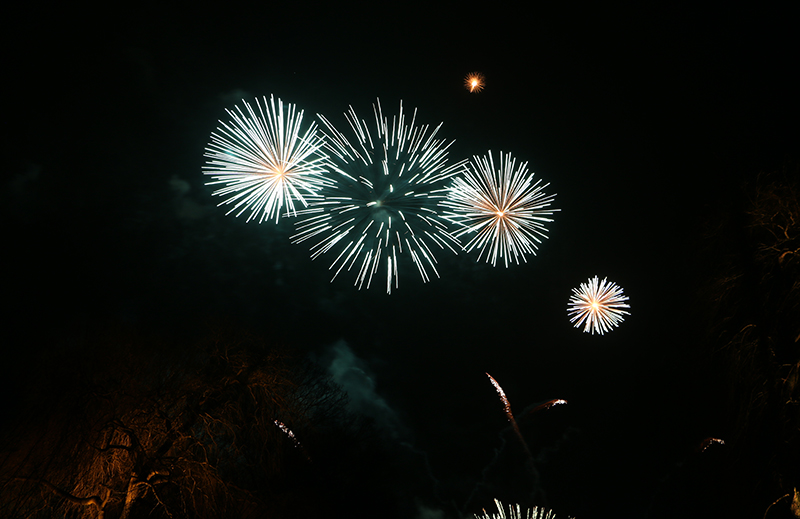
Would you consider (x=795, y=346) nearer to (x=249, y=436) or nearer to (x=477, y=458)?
(x=249, y=436)

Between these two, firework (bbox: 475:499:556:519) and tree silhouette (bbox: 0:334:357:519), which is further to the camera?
firework (bbox: 475:499:556:519)

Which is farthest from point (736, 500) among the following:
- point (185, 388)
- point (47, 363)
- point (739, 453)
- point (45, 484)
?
point (47, 363)

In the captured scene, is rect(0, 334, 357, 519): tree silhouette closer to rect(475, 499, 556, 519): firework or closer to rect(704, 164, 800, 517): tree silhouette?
rect(475, 499, 556, 519): firework

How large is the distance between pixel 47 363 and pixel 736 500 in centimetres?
1442

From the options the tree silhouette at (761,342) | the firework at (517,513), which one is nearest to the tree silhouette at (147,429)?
the firework at (517,513)

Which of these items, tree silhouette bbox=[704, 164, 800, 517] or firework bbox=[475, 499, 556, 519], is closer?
tree silhouette bbox=[704, 164, 800, 517]

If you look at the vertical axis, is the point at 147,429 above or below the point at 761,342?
below

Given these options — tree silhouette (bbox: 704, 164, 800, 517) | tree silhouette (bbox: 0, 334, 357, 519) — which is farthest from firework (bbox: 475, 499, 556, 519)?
tree silhouette (bbox: 0, 334, 357, 519)

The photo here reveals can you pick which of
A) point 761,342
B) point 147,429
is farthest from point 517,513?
point 147,429

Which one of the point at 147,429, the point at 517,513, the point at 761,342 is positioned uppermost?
the point at 517,513

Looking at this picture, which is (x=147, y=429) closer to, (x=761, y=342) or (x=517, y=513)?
(x=761, y=342)

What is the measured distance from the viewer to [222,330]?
1035 centimetres

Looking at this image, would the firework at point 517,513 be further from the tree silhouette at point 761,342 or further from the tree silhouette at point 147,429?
the tree silhouette at point 147,429

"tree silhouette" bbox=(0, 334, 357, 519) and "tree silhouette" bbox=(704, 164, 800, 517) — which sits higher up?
"tree silhouette" bbox=(704, 164, 800, 517)
